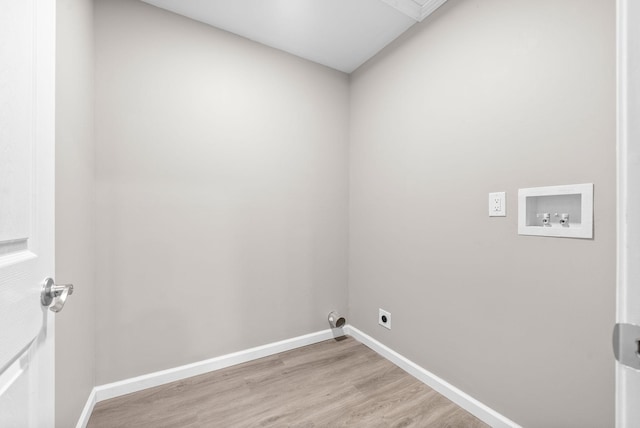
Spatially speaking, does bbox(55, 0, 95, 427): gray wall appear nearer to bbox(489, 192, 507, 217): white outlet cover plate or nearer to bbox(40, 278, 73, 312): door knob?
bbox(40, 278, 73, 312): door knob

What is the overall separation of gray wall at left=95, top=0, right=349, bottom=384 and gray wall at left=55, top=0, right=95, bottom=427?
3.9 inches

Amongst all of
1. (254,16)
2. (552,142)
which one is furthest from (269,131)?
(552,142)

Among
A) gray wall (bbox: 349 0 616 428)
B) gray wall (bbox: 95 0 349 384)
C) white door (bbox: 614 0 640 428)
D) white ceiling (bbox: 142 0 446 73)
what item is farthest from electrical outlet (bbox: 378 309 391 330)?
white ceiling (bbox: 142 0 446 73)

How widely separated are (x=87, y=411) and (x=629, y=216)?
7.25ft

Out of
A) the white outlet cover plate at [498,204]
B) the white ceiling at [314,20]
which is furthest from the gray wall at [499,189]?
the white ceiling at [314,20]

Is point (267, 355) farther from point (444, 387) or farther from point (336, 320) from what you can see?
point (444, 387)

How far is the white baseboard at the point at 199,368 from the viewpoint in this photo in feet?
4.95

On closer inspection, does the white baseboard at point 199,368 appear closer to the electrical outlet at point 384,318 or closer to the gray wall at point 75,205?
the gray wall at point 75,205

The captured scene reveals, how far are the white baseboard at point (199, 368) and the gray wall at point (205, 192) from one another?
5cm

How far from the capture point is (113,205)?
4.95 feet

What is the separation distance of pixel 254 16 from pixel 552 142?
1852mm

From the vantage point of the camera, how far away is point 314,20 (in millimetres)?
1748

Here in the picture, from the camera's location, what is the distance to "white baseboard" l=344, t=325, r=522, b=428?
4.33 ft

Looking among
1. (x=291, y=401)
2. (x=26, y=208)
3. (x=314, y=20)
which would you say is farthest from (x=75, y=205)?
(x=314, y=20)
